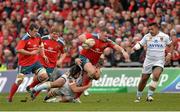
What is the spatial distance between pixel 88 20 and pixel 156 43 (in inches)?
430

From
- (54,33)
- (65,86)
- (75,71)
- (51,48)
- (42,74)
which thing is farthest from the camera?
(51,48)

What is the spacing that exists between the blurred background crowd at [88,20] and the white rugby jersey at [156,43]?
7104 millimetres

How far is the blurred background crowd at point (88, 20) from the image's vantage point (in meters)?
Result: 29.7

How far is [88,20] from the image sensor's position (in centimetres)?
3216

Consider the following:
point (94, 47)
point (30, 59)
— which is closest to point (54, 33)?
point (30, 59)

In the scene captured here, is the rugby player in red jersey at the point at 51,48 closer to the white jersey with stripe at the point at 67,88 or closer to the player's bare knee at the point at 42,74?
the player's bare knee at the point at 42,74

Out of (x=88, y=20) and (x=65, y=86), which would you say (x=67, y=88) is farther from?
(x=88, y=20)

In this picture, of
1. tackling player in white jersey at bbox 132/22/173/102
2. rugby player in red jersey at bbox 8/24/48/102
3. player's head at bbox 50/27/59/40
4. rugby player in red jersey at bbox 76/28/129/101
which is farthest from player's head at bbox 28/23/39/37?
tackling player in white jersey at bbox 132/22/173/102

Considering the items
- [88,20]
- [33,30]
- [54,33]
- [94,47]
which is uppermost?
[33,30]

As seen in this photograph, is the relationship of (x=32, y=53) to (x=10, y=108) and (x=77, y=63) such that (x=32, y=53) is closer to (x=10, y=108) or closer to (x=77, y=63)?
(x=77, y=63)

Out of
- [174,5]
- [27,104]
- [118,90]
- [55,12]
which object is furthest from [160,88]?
[27,104]

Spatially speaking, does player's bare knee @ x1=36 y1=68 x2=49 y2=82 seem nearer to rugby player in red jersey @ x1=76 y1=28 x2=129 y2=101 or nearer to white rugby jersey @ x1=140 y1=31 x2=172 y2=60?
rugby player in red jersey @ x1=76 y1=28 x2=129 y2=101

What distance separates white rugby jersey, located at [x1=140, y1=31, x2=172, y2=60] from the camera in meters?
21.5

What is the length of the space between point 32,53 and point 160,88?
28.6ft
